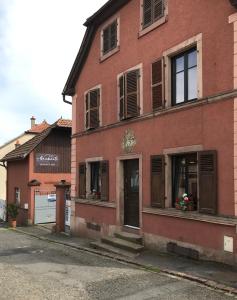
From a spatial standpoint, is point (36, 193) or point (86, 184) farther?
point (36, 193)

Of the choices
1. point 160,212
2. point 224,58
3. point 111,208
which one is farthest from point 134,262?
point 224,58

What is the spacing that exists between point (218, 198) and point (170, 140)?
7.53 ft

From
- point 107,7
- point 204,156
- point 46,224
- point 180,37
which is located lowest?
point 46,224

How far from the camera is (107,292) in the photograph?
7781mm

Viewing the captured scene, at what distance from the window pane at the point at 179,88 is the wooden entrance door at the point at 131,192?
8.44ft

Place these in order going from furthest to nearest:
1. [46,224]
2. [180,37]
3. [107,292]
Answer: [46,224]
[180,37]
[107,292]

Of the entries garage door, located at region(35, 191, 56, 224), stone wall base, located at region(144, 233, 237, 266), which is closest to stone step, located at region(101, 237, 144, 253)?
stone wall base, located at region(144, 233, 237, 266)

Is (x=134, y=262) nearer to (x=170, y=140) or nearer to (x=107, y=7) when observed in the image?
(x=170, y=140)

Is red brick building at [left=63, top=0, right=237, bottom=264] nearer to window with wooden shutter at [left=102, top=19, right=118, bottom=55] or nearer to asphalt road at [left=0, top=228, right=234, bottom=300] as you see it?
window with wooden shutter at [left=102, top=19, right=118, bottom=55]

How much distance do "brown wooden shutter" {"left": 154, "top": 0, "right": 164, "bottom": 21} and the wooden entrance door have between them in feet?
13.6

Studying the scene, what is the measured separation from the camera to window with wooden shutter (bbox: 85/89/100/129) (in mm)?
15102

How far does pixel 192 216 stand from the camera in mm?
10203

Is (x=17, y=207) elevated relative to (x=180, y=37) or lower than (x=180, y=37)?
lower

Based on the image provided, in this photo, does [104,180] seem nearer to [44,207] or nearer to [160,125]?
[160,125]
